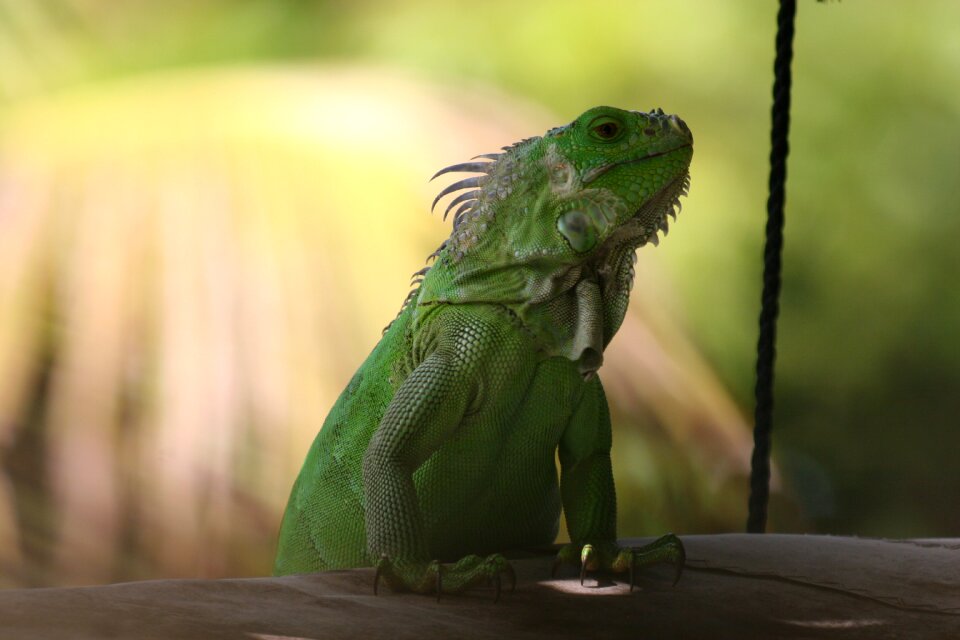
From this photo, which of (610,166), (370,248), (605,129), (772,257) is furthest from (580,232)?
(370,248)

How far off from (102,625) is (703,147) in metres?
5.50

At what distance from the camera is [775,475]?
6.70 m

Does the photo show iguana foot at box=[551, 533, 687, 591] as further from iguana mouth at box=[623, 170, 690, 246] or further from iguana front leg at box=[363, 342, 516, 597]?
iguana mouth at box=[623, 170, 690, 246]

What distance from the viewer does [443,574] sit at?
2.62m

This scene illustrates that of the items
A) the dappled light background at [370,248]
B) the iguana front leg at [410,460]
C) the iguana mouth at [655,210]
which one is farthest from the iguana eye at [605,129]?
the dappled light background at [370,248]

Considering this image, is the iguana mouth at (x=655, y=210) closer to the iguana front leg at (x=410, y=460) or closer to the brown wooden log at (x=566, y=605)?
the iguana front leg at (x=410, y=460)

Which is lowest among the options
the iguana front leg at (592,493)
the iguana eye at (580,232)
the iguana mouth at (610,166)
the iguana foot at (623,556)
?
the iguana foot at (623,556)

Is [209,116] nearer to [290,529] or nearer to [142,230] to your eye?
[142,230]

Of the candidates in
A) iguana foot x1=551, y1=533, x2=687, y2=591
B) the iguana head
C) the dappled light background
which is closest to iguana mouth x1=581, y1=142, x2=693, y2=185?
the iguana head

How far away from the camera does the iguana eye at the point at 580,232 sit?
2920 mm

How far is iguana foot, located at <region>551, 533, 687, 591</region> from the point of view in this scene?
292 cm

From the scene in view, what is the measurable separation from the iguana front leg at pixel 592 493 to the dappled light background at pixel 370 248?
3170 mm

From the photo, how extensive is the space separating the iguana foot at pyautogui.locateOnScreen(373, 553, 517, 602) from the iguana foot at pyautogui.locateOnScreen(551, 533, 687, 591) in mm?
323

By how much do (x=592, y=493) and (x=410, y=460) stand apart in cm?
66
